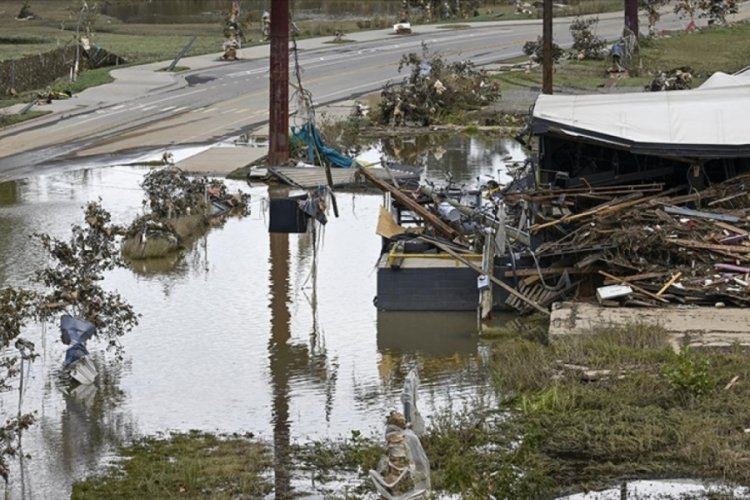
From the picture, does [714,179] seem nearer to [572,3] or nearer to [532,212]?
[532,212]

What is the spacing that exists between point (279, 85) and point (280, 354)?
19634 mm

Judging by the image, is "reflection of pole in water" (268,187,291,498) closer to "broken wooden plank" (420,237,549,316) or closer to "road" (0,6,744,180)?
"broken wooden plank" (420,237,549,316)

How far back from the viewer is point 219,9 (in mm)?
110812

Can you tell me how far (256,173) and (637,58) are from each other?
26920 millimetres

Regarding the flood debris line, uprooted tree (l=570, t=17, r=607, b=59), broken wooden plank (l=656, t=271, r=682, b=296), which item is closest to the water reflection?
the flood debris line

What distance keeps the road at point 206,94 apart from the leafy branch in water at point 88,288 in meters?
18.2

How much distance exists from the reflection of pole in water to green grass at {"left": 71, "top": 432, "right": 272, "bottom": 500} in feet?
0.66

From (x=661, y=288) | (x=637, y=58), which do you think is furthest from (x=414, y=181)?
(x=637, y=58)

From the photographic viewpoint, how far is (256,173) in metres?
43.2

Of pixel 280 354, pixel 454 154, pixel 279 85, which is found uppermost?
pixel 279 85

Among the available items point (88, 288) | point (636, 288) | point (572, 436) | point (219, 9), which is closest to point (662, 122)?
point (636, 288)

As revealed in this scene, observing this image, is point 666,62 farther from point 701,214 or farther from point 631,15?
point 701,214

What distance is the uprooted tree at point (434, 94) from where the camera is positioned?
53031 mm

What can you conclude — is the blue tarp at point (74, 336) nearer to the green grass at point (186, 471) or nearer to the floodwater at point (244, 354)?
the floodwater at point (244, 354)
